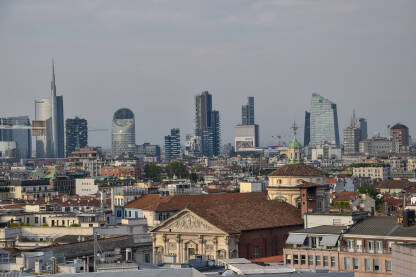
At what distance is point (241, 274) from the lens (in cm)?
4128

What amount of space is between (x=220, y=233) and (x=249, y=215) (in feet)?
16.9

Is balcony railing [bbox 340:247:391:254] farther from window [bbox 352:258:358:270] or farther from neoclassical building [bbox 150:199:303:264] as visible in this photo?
neoclassical building [bbox 150:199:303:264]

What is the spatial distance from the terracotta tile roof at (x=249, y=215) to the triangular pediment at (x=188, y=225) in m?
0.33

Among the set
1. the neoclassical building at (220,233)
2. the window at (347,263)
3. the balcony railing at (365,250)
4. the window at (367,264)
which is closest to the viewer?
the balcony railing at (365,250)

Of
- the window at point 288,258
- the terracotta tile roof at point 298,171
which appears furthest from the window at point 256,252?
the terracotta tile roof at point 298,171

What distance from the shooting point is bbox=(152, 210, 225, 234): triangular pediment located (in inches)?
3137

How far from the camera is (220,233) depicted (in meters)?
78.9

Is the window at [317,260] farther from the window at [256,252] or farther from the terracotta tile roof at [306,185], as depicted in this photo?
the terracotta tile roof at [306,185]

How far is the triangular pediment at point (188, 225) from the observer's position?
261 ft

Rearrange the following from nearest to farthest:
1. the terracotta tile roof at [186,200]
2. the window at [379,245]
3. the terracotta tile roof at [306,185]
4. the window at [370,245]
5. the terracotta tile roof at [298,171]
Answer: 1. the window at [379,245]
2. the window at [370,245]
3. the terracotta tile roof at [306,185]
4. the terracotta tile roof at [186,200]
5. the terracotta tile roof at [298,171]

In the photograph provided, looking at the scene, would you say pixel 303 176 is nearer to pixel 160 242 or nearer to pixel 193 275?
pixel 160 242

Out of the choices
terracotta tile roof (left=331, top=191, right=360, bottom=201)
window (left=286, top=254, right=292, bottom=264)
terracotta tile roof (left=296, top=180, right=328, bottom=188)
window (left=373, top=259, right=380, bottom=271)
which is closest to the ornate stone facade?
window (left=286, top=254, right=292, bottom=264)

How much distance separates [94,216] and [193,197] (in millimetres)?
10636

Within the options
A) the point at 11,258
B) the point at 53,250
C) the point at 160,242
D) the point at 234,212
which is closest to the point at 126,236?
the point at 160,242
